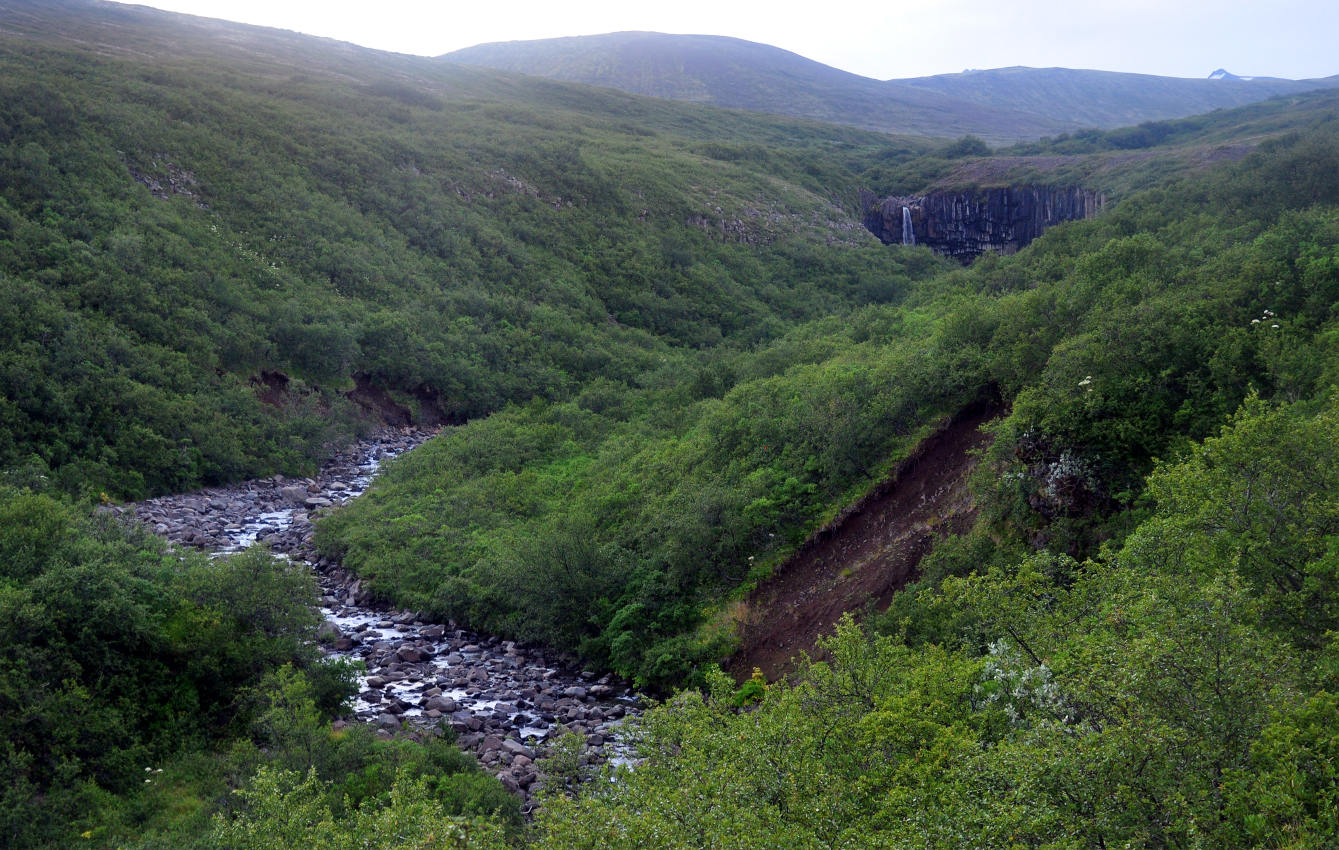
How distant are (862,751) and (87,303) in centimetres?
3886

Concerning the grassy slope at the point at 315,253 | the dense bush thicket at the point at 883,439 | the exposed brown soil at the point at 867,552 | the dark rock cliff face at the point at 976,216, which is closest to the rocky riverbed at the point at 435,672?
the dense bush thicket at the point at 883,439

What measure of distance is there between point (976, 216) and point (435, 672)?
74.1m

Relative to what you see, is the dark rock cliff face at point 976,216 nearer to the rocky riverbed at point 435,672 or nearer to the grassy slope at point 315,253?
the grassy slope at point 315,253

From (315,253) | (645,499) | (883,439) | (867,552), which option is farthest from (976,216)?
(867,552)

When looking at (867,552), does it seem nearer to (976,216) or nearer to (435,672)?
(435,672)

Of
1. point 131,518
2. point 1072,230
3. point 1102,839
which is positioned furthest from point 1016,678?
point 1072,230

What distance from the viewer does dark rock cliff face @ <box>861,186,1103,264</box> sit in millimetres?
73438

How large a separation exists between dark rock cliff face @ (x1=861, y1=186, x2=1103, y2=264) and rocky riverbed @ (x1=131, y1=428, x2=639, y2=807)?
6108cm

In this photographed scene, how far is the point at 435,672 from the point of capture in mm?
22656

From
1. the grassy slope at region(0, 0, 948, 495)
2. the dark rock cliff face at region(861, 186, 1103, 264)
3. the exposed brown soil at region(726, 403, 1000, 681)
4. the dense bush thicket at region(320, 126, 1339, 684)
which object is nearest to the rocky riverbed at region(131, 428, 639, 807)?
the dense bush thicket at region(320, 126, 1339, 684)

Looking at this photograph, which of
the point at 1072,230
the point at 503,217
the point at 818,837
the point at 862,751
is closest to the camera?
the point at 818,837

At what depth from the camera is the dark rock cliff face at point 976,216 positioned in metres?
73.4

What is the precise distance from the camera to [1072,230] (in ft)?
132

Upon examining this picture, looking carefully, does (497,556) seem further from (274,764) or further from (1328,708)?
(1328,708)
